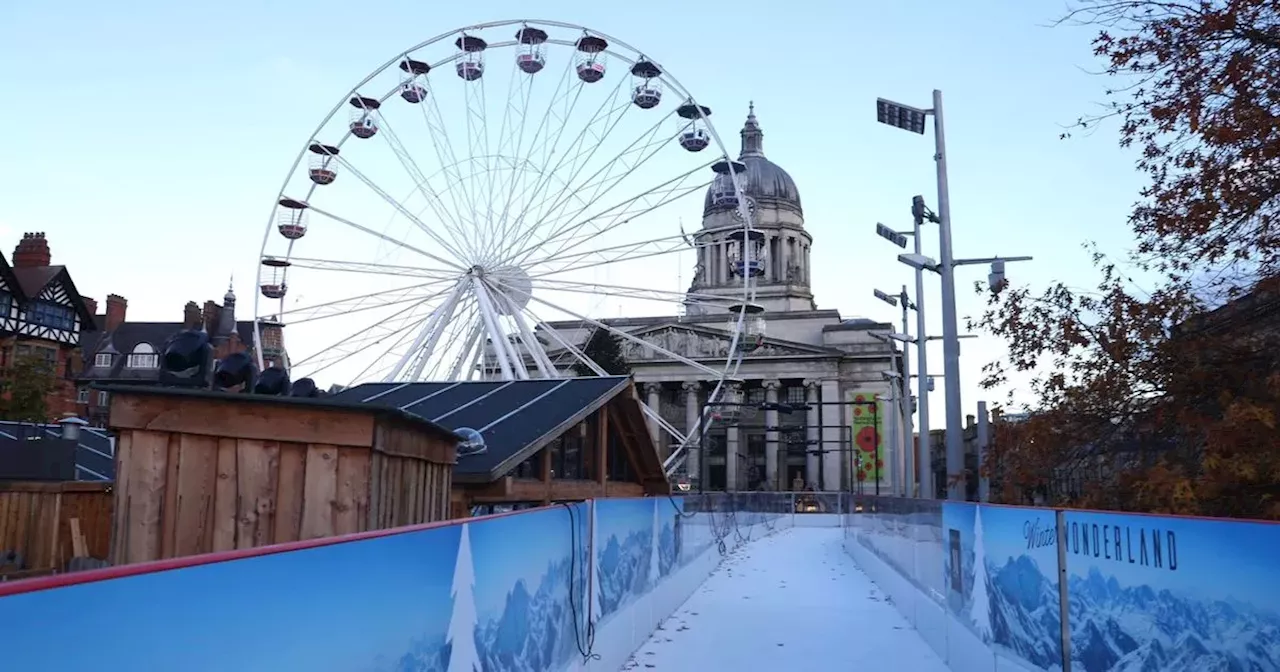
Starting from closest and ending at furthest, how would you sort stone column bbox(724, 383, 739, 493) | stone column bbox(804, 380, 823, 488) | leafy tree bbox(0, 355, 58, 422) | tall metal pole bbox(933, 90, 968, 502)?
tall metal pole bbox(933, 90, 968, 502)
leafy tree bbox(0, 355, 58, 422)
stone column bbox(724, 383, 739, 493)
stone column bbox(804, 380, 823, 488)

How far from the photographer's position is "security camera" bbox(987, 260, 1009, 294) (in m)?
16.1

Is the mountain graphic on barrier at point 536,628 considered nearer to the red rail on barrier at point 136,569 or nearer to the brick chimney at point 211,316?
the red rail on barrier at point 136,569

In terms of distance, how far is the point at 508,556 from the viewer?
7.24 metres

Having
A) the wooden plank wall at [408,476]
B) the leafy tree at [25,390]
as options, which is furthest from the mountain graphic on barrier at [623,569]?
the leafy tree at [25,390]

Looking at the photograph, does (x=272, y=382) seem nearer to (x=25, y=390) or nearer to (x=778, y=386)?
(x=25, y=390)

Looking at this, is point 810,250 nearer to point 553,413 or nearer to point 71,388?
point 71,388

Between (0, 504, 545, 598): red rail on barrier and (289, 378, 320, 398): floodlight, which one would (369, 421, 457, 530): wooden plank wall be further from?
(0, 504, 545, 598): red rail on barrier

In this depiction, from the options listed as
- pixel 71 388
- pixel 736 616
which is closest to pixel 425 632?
pixel 736 616

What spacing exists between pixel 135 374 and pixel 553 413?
61477mm

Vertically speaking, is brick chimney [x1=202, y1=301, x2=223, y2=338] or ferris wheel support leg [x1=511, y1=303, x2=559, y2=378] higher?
brick chimney [x1=202, y1=301, x2=223, y2=338]

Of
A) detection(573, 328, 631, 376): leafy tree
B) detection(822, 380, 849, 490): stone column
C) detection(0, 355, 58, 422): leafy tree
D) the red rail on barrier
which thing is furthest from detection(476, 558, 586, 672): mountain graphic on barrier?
detection(822, 380, 849, 490): stone column

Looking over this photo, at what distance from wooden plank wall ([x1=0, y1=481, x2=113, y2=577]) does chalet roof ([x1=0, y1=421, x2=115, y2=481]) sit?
6.42 meters

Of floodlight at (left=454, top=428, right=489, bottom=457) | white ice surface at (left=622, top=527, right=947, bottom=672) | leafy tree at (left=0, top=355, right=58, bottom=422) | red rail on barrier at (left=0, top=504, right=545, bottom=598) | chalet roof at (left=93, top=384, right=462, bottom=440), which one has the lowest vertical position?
white ice surface at (left=622, top=527, right=947, bottom=672)

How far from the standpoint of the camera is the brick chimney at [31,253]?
5331 centimetres
